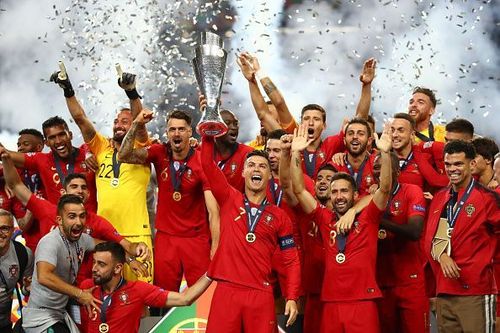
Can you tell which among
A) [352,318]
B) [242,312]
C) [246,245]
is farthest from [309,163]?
[242,312]

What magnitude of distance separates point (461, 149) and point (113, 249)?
7.72 ft

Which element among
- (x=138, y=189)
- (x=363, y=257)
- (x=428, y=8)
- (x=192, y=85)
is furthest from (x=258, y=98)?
(x=428, y=8)

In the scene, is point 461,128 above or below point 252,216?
above

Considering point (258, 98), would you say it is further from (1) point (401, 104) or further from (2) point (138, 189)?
(1) point (401, 104)

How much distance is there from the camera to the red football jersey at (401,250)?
656cm

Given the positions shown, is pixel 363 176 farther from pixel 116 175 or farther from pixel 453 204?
pixel 116 175

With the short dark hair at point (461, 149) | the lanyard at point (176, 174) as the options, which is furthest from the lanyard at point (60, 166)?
the short dark hair at point (461, 149)

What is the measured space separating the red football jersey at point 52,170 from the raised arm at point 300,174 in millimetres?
1897

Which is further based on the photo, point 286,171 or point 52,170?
point 52,170

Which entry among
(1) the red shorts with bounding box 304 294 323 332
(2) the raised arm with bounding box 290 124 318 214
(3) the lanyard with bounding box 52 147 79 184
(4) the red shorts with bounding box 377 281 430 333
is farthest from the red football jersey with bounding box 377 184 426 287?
(3) the lanyard with bounding box 52 147 79 184

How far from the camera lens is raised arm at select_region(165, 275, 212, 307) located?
20.2 feet

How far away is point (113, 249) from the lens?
20.4ft

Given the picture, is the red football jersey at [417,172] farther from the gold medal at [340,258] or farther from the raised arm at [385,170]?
the gold medal at [340,258]

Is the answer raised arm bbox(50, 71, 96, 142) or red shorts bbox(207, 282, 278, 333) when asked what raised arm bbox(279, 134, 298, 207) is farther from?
raised arm bbox(50, 71, 96, 142)
